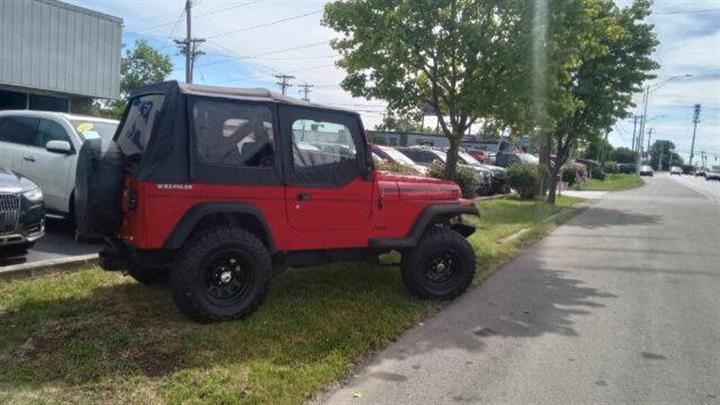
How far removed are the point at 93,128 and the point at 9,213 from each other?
251 centimetres

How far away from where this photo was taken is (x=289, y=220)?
5531mm

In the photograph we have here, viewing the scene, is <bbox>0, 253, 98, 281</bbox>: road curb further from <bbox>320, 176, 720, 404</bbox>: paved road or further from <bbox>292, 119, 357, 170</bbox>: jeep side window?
<bbox>320, 176, 720, 404</bbox>: paved road

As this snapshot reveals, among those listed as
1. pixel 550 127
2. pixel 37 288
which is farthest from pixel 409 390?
pixel 550 127

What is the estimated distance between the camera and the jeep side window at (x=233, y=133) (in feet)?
16.8

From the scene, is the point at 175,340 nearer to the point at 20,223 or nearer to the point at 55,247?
the point at 20,223

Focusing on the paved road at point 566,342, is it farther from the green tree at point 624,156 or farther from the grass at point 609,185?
the green tree at point 624,156

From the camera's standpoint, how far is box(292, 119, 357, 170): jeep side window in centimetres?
559

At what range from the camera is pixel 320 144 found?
574 centimetres

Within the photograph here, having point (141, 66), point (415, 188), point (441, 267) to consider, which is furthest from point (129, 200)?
point (141, 66)

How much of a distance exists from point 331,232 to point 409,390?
1.87m

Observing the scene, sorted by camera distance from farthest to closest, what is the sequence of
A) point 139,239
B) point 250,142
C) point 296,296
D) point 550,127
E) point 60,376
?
point 550,127 < point 296,296 < point 250,142 < point 139,239 < point 60,376

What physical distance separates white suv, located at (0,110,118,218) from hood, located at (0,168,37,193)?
844 mm

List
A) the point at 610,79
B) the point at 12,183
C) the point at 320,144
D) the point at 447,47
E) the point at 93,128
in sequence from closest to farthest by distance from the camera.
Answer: the point at 320,144
the point at 12,183
the point at 93,128
the point at 447,47
the point at 610,79

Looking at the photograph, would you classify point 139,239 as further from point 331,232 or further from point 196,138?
point 331,232
